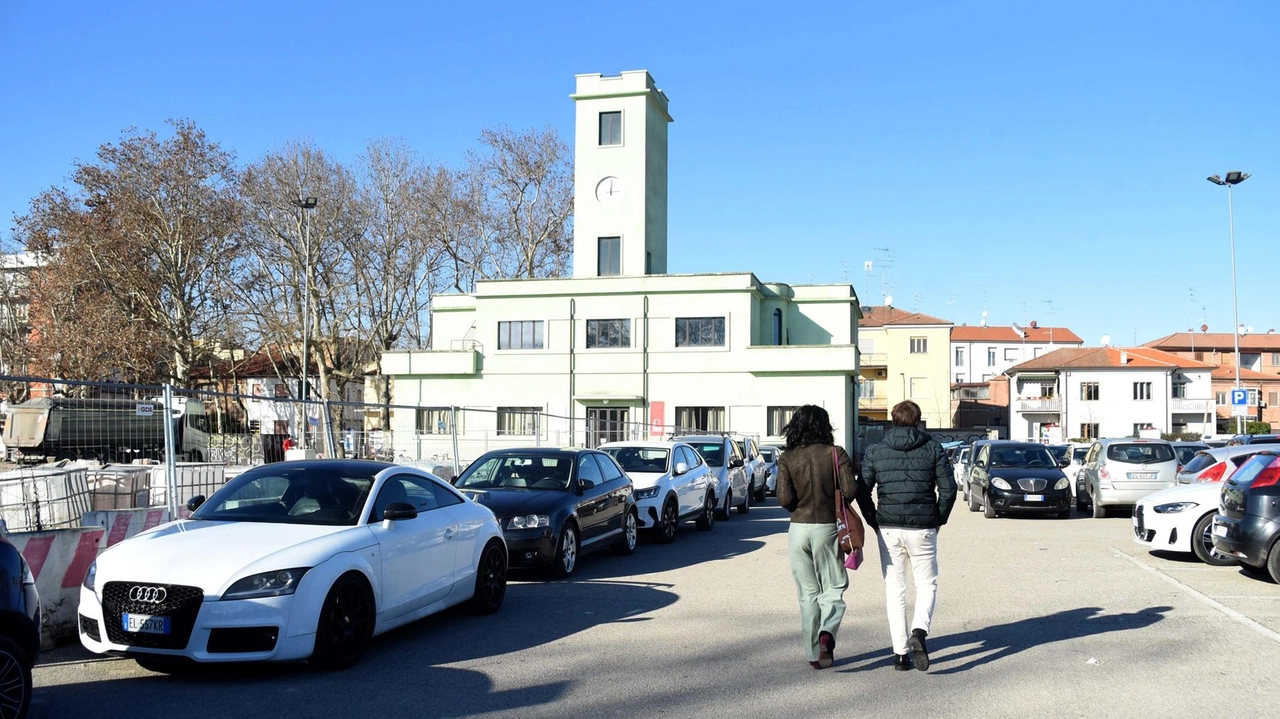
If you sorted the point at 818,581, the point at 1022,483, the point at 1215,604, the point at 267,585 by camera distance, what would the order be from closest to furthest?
the point at 267,585, the point at 818,581, the point at 1215,604, the point at 1022,483

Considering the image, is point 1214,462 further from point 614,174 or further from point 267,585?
point 614,174

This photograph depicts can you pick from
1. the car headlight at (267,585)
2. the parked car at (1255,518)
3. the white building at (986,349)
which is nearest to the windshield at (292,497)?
the car headlight at (267,585)

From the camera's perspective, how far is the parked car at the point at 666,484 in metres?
16.5

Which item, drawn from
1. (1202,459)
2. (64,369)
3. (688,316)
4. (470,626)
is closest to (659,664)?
(470,626)

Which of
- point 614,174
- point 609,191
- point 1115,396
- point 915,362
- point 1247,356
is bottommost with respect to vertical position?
point 1115,396

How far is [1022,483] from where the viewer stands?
71.7 ft

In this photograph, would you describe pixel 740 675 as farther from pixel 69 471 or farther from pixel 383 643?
pixel 69 471

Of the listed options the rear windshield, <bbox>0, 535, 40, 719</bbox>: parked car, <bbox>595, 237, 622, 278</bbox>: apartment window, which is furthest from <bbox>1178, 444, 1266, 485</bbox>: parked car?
<bbox>595, 237, 622, 278</bbox>: apartment window

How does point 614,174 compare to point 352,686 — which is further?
point 614,174

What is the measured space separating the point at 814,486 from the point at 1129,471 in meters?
16.5

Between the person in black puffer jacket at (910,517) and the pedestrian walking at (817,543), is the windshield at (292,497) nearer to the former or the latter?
the pedestrian walking at (817,543)

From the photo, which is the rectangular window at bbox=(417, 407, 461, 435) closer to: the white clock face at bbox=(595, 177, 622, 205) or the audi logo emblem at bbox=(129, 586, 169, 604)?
the audi logo emblem at bbox=(129, 586, 169, 604)

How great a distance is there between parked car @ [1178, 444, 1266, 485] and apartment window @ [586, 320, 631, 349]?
30164 mm

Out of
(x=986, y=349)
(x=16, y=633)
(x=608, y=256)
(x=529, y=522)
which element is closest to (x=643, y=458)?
(x=529, y=522)
